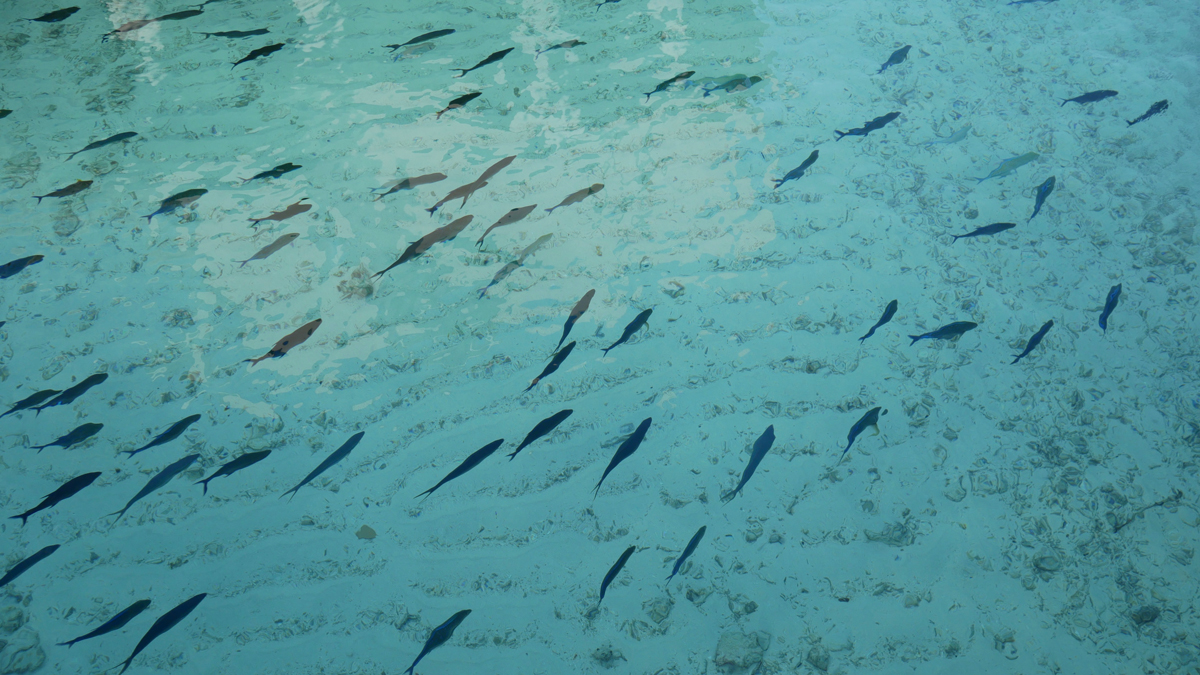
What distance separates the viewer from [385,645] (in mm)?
2537

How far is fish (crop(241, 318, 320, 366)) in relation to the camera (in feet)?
10.8

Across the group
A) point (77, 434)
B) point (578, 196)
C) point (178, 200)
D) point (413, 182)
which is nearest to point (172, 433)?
point (77, 434)

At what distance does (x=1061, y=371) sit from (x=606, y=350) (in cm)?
282

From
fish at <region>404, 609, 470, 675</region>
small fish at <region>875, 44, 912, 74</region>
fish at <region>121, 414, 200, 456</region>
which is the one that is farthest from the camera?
small fish at <region>875, 44, 912, 74</region>

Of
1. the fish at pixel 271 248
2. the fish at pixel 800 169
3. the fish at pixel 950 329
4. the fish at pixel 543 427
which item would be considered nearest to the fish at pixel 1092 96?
the fish at pixel 800 169

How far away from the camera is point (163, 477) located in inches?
107

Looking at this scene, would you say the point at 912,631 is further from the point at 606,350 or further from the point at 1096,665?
the point at 606,350

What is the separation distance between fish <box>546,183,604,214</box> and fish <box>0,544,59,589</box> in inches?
135

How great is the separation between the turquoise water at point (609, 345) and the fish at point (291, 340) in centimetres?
8

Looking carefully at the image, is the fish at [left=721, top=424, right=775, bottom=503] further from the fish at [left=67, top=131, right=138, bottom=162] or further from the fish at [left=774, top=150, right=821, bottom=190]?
the fish at [left=67, top=131, right=138, bottom=162]

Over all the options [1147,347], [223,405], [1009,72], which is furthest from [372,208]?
[1009,72]

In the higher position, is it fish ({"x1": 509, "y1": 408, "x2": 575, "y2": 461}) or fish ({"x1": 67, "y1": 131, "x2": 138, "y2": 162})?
fish ({"x1": 67, "y1": 131, "x2": 138, "y2": 162})

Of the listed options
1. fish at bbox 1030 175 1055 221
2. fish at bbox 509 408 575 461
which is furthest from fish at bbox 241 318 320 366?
fish at bbox 1030 175 1055 221

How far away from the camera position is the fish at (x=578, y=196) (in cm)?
383
